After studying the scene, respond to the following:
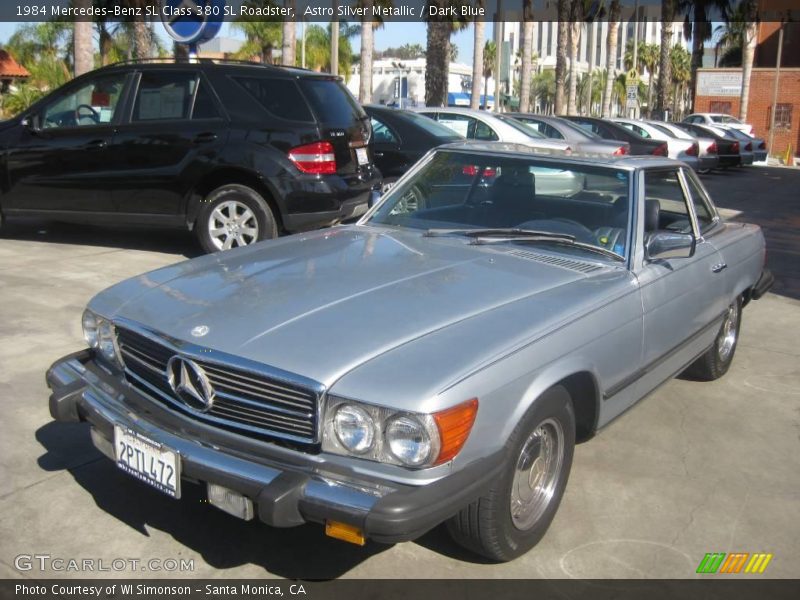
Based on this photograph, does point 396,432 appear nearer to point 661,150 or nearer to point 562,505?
point 562,505

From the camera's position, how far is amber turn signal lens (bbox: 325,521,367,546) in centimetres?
272

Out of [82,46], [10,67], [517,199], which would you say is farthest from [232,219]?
[10,67]

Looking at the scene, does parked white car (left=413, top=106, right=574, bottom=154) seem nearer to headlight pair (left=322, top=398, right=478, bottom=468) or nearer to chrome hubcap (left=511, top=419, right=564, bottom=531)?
chrome hubcap (left=511, top=419, right=564, bottom=531)

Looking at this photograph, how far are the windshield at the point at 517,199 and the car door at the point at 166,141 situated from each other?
376 centimetres

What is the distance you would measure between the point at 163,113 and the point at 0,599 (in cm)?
608

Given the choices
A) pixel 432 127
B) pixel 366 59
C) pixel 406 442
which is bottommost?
pixel 406 442

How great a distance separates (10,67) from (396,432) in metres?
49.8

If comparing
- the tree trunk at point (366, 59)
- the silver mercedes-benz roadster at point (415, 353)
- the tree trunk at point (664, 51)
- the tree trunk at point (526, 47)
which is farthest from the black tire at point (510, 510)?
the tree trunk at point (664, 51)

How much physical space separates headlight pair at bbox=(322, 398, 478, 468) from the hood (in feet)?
0.46

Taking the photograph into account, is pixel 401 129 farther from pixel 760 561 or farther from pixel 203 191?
pixel 760 561

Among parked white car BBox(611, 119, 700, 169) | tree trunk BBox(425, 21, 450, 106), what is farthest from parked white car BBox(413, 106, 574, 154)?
parked white car BBox(611, 119, 700, 169)

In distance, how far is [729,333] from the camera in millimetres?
5863

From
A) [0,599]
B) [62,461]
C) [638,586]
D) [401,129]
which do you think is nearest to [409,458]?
[638,586]

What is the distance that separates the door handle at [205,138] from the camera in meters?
8.10
